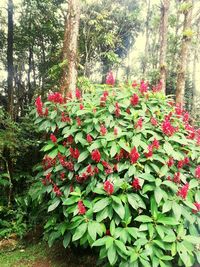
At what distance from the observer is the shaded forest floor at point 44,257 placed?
3.83 m

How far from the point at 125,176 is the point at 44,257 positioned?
1872 millimetres

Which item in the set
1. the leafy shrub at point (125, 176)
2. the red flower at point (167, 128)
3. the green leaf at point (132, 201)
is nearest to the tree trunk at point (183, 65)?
the leafy shrub at point (125, 176)

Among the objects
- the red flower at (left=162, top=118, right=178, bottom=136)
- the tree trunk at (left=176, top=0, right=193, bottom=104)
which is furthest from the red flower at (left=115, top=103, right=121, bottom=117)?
the tree trunk at (left=176, top=0, right=193, bottom=104)

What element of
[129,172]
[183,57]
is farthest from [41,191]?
[183,57]

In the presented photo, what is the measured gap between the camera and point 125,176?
121 inches

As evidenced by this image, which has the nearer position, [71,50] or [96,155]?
[96,155]

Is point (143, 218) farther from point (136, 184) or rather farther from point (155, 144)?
point (155, 144)

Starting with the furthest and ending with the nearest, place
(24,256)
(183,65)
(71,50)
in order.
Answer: (183,65)
(71,50)
(24,256)

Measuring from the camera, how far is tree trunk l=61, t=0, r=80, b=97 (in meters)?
4.86

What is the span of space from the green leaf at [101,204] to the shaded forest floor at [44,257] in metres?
1.17

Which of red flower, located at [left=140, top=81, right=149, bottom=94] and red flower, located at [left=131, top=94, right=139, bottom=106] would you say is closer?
red flower, located at [left=131, top=94, right=139, bottom=106]

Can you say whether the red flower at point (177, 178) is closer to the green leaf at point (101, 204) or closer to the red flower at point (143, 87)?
the green leaf at point (101, 204)

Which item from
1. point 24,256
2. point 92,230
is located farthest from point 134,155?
point 24,256

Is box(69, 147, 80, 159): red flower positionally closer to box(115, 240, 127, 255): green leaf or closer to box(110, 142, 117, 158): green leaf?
box(110, 142, 117, 158): green leaf
